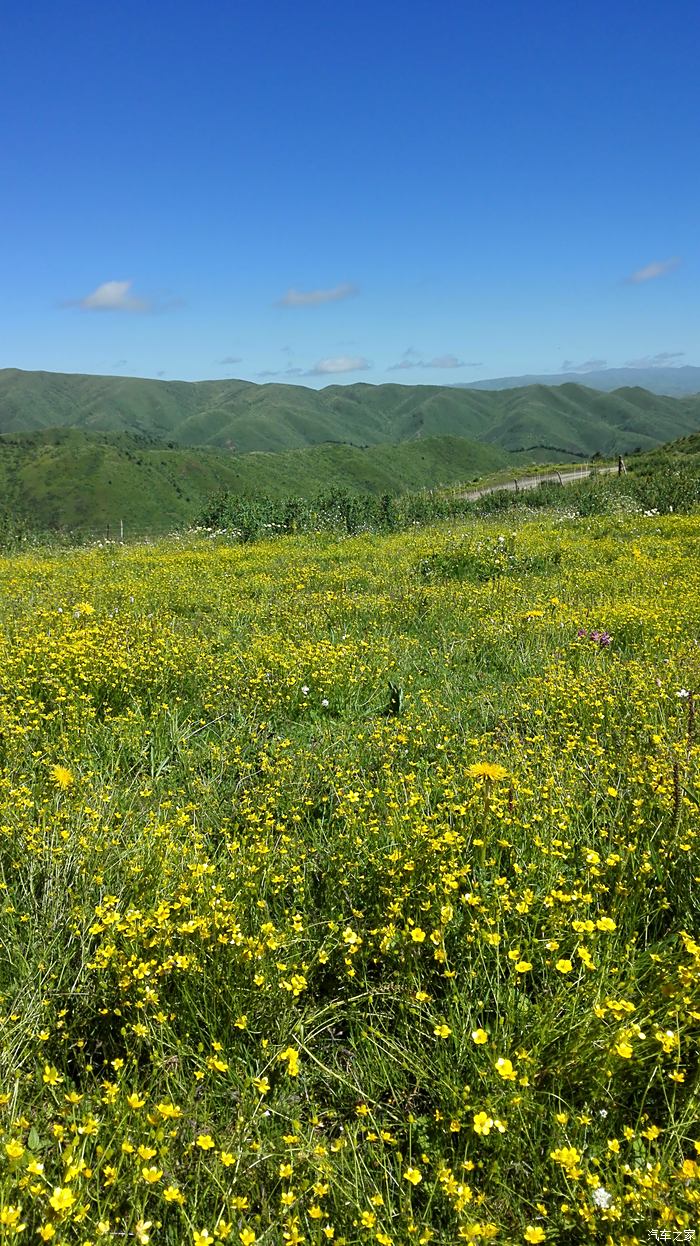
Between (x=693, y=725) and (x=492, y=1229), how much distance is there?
3579mm

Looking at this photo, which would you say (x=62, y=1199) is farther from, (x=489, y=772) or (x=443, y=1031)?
(x=489, y=772)

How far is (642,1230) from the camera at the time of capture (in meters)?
2.00

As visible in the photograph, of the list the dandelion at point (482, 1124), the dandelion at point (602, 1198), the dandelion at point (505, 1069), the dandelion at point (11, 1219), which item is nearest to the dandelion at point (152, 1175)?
the dandelion at point (11, 1219)

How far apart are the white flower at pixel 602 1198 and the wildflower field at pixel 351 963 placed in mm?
12

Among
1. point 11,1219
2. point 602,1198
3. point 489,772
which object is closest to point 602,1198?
point 602,1198

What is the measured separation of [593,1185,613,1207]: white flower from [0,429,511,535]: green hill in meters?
149

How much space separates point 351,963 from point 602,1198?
120 cm

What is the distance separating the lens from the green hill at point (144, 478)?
156 meters

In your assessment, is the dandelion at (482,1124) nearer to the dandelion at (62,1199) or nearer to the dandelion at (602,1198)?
the dandelion at (602,1198)

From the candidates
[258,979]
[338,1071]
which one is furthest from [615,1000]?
[258,979]

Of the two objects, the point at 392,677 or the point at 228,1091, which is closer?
the point at 228,1091

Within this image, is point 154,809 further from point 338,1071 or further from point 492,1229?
point 492,1229

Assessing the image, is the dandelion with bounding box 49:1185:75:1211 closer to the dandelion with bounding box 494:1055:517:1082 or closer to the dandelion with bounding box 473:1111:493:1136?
the dandelion with bounding box 473:1111:493:1136

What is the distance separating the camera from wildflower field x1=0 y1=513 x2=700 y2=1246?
2.16 metres
